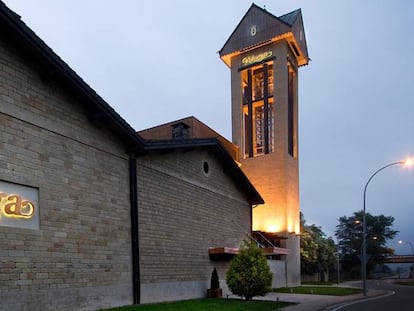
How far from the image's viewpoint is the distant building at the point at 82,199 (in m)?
11.3

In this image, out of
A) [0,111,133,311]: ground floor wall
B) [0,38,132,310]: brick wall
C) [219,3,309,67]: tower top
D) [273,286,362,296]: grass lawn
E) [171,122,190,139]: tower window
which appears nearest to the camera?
[0,111,133,311]: ground floor wall

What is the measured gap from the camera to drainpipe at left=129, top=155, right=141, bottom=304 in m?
15.5

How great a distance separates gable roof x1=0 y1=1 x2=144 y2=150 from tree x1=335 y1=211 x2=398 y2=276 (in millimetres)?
67919

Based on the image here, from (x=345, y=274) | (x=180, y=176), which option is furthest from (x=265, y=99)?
(x=345, y=274)

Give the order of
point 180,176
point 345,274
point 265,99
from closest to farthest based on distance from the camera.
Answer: point 180,176
point 265,99
point 345,274

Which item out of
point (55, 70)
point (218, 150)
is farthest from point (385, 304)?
point (55, 70)

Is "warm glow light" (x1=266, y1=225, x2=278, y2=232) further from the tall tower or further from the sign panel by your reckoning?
the sign panel

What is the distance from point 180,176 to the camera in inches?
778

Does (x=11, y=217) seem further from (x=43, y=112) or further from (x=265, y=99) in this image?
(x=265, y=99)

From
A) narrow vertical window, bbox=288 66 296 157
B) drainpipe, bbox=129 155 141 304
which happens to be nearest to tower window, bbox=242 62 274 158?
narrow vertical window, bbox=288 66 296 157

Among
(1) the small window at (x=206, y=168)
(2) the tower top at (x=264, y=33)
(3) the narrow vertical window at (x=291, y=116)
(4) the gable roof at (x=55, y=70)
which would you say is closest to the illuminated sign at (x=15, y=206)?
(4) the gable roof at (x=55, y=70)

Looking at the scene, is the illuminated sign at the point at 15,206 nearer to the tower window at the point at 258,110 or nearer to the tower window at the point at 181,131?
the tower window at the point at 181,131

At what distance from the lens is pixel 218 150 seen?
22969 millimetres

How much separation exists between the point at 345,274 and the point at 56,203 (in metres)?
69.5
